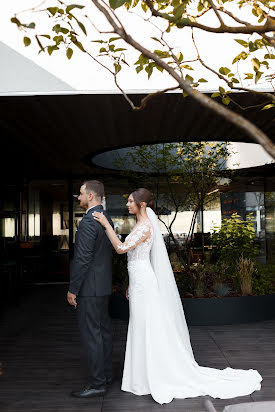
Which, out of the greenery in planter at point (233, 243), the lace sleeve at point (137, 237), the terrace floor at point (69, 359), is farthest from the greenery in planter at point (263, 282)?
the lace sleeve at point (137, 237)

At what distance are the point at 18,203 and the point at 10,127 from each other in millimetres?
4715

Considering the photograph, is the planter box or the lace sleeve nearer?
the lace sleeve

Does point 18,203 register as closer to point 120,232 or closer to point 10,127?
point 120,232

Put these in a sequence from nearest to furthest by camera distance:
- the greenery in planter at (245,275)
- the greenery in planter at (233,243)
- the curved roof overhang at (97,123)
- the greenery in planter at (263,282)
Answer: the curved roof overhang at (97,123) < the greenery in planter at (245,275) < the greenery in planter at (263,282) < the greenery in planter at (233,243)

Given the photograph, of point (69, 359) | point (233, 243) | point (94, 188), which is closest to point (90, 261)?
point (94, 188)

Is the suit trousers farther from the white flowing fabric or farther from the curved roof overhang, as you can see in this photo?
the curved roof overhang

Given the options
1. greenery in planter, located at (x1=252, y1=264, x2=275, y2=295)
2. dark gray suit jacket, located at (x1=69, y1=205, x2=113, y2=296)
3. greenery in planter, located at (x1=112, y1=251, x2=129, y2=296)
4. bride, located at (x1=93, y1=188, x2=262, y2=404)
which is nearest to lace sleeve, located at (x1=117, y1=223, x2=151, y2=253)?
bride, located at (x1=93, y1=188, x2=262, y2=404)

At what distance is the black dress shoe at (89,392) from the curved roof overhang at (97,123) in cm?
315

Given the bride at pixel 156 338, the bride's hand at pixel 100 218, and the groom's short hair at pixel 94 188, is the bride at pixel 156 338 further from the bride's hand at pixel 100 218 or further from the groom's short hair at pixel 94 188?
the groom's short hair at pixel 94 188

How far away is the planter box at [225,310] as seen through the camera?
7.17 meters

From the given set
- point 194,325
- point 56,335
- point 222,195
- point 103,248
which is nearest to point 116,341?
point 56,335

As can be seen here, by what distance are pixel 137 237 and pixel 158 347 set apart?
100 cm

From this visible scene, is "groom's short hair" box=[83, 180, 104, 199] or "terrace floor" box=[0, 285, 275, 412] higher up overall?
"groom's short hair" box=[83, 180, 104, 199]

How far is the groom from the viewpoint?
3.99 meters
